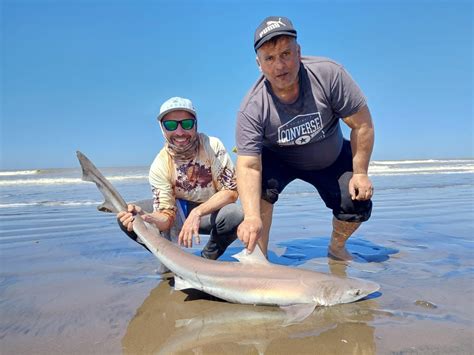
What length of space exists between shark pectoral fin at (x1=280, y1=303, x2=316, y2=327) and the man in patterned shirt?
1236 mm

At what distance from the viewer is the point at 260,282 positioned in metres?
3.13

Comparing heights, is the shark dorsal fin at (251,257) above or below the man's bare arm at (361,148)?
below

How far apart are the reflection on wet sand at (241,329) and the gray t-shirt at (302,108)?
1527 millimetres

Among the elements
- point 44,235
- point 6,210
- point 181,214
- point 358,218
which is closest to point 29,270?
point 181,214

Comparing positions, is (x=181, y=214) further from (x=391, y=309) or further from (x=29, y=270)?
(x=391, y=309)

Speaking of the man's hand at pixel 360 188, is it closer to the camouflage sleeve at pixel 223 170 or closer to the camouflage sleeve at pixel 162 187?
the camouflage sleeve at pixel 223 170

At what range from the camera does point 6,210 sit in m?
9.47

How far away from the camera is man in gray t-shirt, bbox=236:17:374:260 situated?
3.62 meters

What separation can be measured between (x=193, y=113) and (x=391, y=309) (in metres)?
2.41

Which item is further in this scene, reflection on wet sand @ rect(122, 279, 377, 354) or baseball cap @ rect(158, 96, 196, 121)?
baseball cap @ rect(158, 96, 196, 121)

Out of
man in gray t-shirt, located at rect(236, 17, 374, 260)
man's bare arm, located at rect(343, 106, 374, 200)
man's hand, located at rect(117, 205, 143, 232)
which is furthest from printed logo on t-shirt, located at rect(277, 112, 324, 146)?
man's hand, located at rect(117, 205, 143, 232)

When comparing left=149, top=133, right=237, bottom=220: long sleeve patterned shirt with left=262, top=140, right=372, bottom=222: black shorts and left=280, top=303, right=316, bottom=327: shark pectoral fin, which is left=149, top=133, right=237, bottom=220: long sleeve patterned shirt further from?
left=280, top=303, right=316, bottom=327: shark pectoral fin

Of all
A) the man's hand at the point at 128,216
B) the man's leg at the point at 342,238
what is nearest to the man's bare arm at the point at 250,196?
the man's hand at the point at 128,216

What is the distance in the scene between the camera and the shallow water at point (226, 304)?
2480mm
